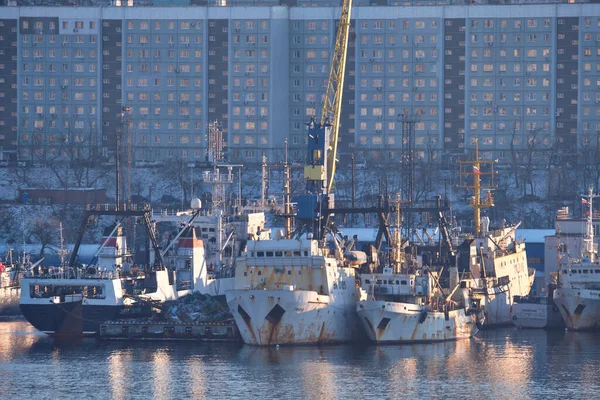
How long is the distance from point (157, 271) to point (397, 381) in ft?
94.3

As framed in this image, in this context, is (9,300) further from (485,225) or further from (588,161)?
(588,161)

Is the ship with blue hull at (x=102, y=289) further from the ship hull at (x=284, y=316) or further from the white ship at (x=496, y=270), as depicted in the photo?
the white ship at (x=496, y=270)

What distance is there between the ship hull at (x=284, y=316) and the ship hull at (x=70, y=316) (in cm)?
1108

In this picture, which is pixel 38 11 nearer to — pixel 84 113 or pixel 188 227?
pixel 84 113

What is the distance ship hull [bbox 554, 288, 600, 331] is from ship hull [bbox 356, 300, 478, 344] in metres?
10.8

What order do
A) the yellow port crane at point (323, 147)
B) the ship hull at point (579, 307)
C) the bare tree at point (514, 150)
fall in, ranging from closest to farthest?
the ship hull at point (579, 307)
the yellow port crane at point (323, 147)
the bare tree at point (514, 150)

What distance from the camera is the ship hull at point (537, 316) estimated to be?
380 feet

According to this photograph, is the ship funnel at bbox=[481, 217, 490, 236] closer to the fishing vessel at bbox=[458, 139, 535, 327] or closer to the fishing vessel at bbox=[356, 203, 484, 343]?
the fishing vessel at bbox=[458, 139, 535, 327]

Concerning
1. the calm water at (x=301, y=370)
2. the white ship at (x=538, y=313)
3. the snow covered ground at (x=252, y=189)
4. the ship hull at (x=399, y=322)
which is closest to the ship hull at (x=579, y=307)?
the white ship at (x=538, y=313)

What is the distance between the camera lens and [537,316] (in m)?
116

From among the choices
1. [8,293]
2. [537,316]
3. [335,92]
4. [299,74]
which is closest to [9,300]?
[8,293]

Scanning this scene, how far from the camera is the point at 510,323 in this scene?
401 ft

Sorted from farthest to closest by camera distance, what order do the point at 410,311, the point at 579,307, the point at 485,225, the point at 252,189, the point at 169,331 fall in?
the point at 252,189
the point at 485,225
the point at 579,307
the point at 169,331
the point at 410,311

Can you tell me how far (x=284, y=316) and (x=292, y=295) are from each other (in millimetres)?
1655
